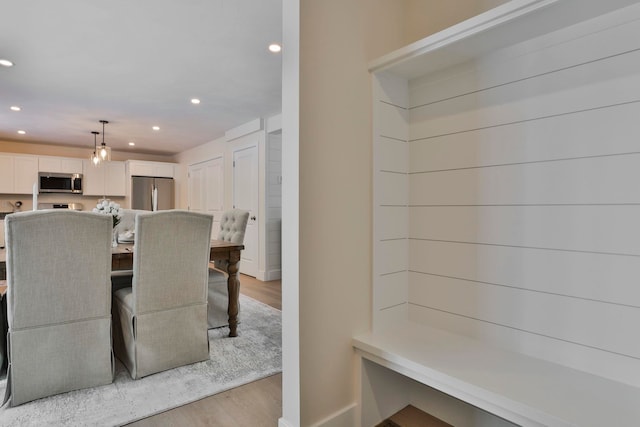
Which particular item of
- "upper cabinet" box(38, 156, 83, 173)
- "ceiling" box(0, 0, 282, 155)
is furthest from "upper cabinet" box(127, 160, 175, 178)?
"ceiling" box(0, 0, 282, 155)

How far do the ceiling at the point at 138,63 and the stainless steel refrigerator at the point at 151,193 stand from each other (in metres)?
1.82

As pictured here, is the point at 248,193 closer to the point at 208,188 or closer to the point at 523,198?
the point at 208,188

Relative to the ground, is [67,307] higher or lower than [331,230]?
lower

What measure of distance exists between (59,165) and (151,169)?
154 cm

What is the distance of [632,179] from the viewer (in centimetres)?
117

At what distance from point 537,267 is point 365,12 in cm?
140

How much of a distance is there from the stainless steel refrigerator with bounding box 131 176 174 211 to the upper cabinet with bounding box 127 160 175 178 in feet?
0.31

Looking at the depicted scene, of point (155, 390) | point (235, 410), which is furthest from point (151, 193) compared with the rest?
point (235, 410)

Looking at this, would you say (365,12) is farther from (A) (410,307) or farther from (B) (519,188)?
(A) (410,307)

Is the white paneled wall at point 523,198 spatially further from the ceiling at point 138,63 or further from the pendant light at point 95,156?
the pendant light at point 95,156

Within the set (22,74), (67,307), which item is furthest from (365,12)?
(22,74)

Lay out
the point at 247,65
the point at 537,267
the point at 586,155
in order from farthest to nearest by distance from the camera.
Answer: the point at 247,65
the point at 537,267
the point at 586,155

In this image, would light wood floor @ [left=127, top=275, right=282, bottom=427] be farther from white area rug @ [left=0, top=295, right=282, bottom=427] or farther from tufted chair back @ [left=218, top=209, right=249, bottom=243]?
tufted chair back @ [left=218, top=209, right=249, bottom=243]

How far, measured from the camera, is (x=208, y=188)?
257 inches
